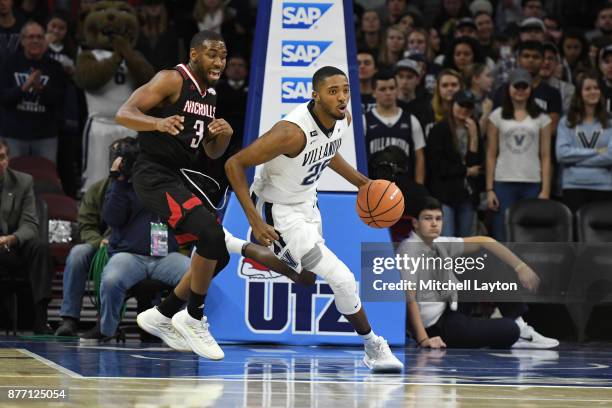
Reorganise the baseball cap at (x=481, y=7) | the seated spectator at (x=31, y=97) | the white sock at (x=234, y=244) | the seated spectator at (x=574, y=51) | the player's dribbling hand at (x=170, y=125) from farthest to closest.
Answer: the baseball cap at (x=481, y=7) → the seated spectator at (x=574, y=51) → the seated spectator at (x=31, y=97) → the white sock at (x=234, y=244) → the player's dribbling hand at (x=170, y=125)

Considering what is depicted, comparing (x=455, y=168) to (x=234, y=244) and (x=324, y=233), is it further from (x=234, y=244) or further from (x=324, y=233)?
(x=234, y=244)

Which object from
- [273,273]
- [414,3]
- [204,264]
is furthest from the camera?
[414,3]

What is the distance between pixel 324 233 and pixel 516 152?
276cm

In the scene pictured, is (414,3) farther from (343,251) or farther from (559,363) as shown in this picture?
(559,363)

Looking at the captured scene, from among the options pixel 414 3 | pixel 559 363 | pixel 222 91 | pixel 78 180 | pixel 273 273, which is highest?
pixel 414 3

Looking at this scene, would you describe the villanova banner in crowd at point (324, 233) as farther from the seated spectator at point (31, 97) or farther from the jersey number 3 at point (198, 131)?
the seated spectator at point (31, 97)

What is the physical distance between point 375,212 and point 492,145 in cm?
388

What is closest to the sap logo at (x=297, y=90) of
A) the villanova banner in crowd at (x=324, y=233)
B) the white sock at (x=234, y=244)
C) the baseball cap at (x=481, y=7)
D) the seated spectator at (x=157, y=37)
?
the villanova banner in crowd at (x=324, y=233)

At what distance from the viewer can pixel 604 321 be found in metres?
11.3

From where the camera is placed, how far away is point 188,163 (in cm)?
833

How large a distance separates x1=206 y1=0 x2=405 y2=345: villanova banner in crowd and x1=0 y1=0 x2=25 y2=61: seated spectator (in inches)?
155

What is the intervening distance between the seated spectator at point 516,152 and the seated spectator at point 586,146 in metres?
0.20

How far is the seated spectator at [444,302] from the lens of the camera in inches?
408

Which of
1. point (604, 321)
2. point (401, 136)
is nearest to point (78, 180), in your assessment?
point (401, 136)
